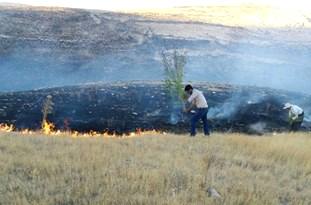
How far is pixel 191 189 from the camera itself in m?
9.48

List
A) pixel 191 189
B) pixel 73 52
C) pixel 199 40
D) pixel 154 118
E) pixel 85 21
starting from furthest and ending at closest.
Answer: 1. pixel 85 21
2. pixel 199 40
3. pixel 73 52
4. pixel 154 118
5. pixel 191 189

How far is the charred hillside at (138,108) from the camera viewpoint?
86.1 feet

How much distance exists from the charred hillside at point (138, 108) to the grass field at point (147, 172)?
11.1 m

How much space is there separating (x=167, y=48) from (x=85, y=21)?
38.0 ft

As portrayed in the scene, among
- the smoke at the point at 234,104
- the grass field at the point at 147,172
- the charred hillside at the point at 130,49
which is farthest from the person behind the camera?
the charred hillside at the point at 130,49

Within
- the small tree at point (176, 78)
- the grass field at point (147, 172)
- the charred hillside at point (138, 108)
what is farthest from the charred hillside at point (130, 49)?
the grass field at point (147, 172)

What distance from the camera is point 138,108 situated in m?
30.1

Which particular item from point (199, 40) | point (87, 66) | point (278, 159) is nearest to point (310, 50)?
point (199, 40)

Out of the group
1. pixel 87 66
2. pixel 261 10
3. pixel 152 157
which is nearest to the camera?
pixel 152 157

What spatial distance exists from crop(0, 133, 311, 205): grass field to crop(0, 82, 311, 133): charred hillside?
1106 cm

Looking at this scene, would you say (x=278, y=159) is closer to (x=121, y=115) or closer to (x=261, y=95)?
(x=121, y=115)

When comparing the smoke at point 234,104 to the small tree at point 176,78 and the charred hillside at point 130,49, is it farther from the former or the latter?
the charred hillside at point 130,49

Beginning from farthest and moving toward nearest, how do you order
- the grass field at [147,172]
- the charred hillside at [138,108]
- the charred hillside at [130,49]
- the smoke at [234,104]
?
the charred hillside at [130,49]
the smoke at [234,104]
the charred hillside at [138,108]
the grass field at [147,172]

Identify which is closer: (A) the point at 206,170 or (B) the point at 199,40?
(A) the point at 206,170
